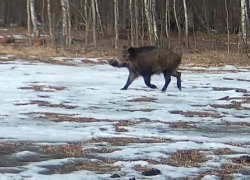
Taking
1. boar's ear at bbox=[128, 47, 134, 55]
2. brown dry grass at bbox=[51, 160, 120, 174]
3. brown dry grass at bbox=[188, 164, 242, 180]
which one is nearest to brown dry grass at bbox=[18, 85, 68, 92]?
boar's ear at bbox=[128, 47, 134, 55]

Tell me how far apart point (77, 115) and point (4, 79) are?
622 cm

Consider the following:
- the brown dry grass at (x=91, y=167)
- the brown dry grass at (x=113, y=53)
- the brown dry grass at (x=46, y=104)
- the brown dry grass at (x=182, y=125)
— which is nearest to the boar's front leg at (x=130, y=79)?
the brown dry grass at (x=46, y=104)

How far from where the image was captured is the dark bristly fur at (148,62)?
14.8 meters

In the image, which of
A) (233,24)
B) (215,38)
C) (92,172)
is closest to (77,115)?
(92,172)

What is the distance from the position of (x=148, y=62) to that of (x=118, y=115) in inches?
172

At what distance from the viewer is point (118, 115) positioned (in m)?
10.7

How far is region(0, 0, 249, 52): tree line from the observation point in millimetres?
29031

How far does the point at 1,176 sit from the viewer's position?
227 inches

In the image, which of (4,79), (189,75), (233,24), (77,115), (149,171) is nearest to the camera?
(149,171)

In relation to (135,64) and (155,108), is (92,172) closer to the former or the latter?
(155,108)

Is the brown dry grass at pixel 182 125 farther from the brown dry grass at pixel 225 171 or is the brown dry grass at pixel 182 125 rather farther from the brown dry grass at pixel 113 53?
the brown dry grass at pixel 113 53

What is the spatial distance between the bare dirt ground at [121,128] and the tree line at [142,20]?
1102cm

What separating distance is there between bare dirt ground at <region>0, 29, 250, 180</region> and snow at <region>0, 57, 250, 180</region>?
1cm

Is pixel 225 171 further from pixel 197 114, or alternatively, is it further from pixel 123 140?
pixel 197 114
